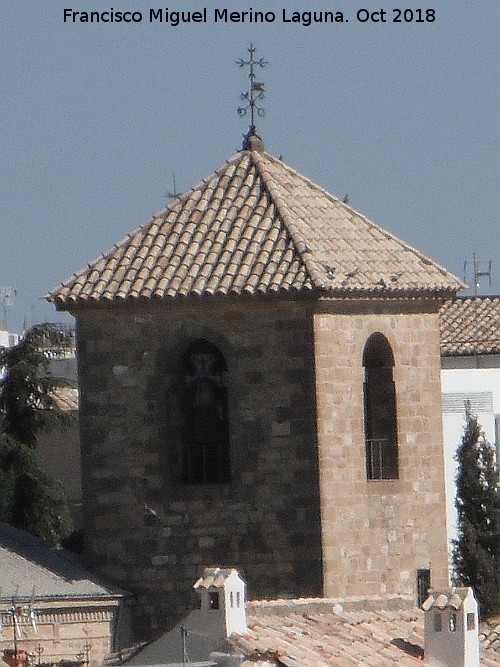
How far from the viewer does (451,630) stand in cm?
2364

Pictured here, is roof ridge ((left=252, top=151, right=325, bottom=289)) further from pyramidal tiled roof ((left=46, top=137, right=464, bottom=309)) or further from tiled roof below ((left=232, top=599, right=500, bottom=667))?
tiled roof below ((left=232, top=599, right=500, bottom=667))

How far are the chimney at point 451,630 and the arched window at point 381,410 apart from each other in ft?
15.4

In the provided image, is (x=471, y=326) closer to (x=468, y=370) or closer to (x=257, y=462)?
(x=468, y=370)

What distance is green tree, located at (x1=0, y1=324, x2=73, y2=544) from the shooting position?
3675 centimetres

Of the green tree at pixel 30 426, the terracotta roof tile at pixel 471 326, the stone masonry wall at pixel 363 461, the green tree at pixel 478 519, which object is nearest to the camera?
the stone masonry wall at pixel 363 461

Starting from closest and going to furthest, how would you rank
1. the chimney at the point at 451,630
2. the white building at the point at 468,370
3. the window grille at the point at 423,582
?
the chimney at the point at 451,630
the window grille at the point at 423,582
the white building at the point at 468,370

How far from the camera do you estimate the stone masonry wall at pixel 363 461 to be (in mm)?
27484

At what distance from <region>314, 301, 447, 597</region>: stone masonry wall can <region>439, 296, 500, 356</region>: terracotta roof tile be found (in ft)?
50.2

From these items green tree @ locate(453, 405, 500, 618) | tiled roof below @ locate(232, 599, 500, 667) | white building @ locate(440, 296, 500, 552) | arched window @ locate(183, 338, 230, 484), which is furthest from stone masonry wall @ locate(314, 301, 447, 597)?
white building @ locate(440, 296, 500, 552)

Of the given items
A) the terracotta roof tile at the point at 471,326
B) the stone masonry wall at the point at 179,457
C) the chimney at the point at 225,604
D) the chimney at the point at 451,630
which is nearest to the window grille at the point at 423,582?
the stone masonry wall at the point at 179,457

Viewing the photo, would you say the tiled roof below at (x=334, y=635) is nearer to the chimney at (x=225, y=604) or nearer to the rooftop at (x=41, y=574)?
the chimney at (x=225, y=604)

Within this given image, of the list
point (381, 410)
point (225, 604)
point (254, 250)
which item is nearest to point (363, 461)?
point (381, 410)

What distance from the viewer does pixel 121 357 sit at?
27.9m

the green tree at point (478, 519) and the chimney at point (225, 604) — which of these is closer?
the chimney at point (225, 604)
